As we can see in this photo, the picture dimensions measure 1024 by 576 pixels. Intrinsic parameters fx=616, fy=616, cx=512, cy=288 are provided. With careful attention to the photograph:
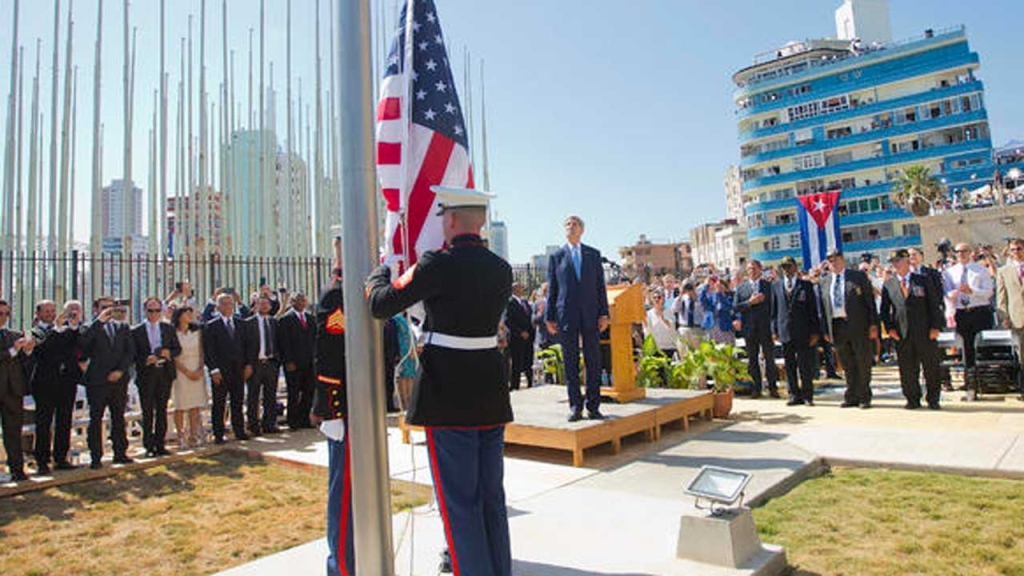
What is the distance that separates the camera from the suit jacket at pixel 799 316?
8836mm

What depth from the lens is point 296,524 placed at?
478 cm

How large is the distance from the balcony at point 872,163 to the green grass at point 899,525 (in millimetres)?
64670

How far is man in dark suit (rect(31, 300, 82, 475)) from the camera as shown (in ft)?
23.4

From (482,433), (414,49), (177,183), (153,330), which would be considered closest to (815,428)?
(482,433)

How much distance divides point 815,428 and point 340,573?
18.7ft

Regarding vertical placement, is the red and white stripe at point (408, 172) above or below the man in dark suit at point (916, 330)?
above

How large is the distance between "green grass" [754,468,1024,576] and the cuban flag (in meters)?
8.13

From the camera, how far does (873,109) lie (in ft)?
197

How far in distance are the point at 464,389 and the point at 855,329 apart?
7.28 meters

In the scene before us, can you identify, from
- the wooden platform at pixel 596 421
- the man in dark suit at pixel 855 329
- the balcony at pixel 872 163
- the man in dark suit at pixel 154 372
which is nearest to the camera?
the wooden platform at pixel 596 421

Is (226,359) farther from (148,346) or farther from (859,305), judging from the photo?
(859,305)

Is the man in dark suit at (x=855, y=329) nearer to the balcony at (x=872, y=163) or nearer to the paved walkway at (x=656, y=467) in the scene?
the paved walkway at (x=656, y=467)

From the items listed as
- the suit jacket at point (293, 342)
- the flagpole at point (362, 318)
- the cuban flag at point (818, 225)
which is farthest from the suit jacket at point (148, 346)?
the cuban flag at point (818, 225)

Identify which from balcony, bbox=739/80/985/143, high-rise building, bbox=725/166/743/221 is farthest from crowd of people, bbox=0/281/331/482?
high-rise building, bbox=725/166/743/221
